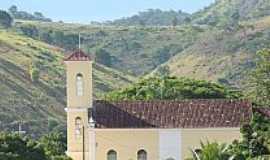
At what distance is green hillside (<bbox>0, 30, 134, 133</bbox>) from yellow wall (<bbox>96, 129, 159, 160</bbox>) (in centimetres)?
5248

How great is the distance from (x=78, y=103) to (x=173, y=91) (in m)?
20.8

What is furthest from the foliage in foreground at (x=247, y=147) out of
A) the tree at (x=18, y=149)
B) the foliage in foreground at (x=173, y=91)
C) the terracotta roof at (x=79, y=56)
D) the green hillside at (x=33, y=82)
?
the green hillside at (x=33, y=82)

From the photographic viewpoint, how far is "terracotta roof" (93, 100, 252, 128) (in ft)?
209

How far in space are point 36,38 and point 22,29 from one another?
7.13 meters

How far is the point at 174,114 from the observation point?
64375mm

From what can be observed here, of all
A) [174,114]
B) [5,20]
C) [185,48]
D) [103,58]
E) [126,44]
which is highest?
[5,20]

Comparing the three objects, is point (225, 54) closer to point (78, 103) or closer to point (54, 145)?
point (54, 145)

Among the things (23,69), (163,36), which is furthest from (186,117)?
(163,36)

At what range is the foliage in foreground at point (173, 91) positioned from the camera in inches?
3327

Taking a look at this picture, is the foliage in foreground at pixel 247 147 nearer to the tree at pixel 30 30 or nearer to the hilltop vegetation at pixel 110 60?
the hilltop vegetation at pixel 110 60

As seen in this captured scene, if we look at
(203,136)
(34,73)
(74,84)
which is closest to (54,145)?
(74,84)

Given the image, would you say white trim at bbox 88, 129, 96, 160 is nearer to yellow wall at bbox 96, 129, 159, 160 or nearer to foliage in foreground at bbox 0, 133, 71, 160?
yellow wall at bbox 96, 129, 159, 160

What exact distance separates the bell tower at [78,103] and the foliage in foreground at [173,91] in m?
16.3

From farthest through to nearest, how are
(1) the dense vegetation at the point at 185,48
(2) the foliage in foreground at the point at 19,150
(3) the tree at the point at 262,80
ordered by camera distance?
(1) the dense vegetation at the point at 185,48, (3) the tree at the point at 262,80, (2) the foliage in foreground at the point at 19,150
